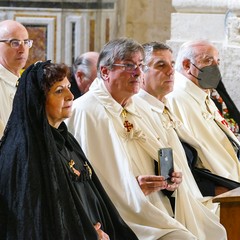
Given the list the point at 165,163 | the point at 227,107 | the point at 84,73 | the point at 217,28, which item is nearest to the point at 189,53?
the point at 227,107

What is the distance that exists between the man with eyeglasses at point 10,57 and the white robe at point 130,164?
0.80m

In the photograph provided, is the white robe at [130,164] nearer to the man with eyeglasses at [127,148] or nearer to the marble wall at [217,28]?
the man with eyeglasses at [127,148]

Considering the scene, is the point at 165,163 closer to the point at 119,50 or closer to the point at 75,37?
the point at 119,50

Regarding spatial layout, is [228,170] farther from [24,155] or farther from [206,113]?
[24,155]

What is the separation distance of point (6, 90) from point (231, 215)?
159cm

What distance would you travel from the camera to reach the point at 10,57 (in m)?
6.45

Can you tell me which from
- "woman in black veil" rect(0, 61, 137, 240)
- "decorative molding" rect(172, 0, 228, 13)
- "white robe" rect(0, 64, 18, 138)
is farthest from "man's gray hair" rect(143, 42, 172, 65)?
"decorative molding" rect(172, 0, 228, 13)

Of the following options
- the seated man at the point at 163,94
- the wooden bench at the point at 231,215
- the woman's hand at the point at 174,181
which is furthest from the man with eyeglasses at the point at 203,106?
the woman's hand at the point at 174,181

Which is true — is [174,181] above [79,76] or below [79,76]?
below

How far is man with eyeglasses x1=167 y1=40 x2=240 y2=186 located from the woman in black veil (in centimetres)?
196

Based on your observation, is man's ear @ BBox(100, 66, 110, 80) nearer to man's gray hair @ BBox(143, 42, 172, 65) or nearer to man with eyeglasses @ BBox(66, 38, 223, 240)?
man with eyeglasses @ BBox(66, 38, 223, 240)

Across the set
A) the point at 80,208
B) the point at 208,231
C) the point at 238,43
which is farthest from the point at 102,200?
the point at 238,43

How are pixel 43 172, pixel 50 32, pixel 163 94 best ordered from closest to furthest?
pixel 43 172 < pixel 163 94 < pixel 50 32

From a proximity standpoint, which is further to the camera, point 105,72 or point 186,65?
point 186,65
